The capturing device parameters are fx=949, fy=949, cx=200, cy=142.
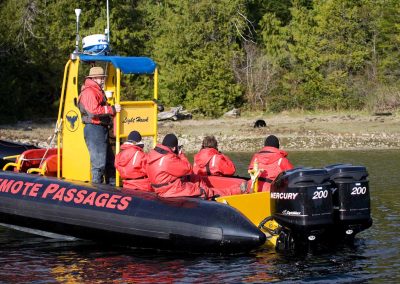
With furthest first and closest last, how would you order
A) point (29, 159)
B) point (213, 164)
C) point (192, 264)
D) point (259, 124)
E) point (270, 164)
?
point (259, 124), point (29, 159), point (213, 164), point (270, 164), point (192, 264)

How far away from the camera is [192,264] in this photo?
10617 mm

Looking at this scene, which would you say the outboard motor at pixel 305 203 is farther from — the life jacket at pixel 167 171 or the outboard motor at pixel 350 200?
the life jacket at pixel 167 171

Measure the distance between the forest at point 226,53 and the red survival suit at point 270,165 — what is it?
20.1m

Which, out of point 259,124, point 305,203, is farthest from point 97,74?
point 259,124

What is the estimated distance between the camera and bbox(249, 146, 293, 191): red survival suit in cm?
1186

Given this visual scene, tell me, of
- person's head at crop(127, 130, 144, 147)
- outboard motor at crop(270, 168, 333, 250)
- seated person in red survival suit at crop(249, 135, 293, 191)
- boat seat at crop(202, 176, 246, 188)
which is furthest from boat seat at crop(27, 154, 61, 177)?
outboard motor at crop(270, 168, 333, 250)

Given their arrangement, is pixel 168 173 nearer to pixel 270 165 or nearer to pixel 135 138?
pixel 135 138

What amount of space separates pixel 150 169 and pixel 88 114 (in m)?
1.34

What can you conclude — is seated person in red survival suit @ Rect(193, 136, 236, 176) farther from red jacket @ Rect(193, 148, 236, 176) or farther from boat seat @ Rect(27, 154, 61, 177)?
boat seat @ Rect(27, 154, 61, 177)

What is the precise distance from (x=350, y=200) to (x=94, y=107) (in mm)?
3516

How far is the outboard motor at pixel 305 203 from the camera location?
10320mm

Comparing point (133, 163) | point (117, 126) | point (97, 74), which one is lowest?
point (133, 163)

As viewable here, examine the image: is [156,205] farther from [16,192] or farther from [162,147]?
[16,192]

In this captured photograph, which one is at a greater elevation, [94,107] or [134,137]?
[94,107]
